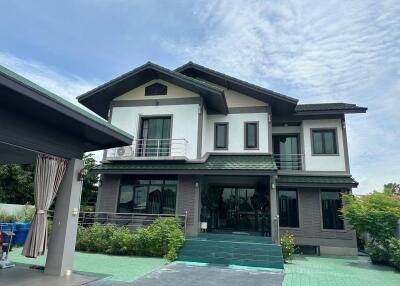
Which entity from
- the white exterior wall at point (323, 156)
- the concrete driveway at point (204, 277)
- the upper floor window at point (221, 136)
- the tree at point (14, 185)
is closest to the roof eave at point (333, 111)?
the white exterior wall at point (323, 156)

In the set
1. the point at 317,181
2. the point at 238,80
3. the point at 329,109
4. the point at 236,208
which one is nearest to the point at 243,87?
the point at 238,80

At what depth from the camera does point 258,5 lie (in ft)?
32.4

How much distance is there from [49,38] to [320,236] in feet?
50.5

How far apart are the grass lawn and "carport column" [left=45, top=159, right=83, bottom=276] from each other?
88 cm

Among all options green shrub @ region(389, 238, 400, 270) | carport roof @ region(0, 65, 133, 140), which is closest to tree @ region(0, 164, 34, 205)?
carport roof @ region(0, 65, 133, 140)

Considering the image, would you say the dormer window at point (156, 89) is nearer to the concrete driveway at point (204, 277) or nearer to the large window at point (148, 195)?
the large window at point (148, 195)

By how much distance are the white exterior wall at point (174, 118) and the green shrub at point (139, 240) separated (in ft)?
12.9

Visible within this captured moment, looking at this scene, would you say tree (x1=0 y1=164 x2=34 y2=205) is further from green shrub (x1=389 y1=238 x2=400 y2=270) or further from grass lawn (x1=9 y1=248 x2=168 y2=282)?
green shrub (x1=389 y1=238 x2=400 y2=270)

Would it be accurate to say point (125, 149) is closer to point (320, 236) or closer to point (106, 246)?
point (106, 246)

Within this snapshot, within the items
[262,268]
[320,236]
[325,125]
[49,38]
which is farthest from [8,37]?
[320,236]

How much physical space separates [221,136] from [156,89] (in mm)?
4216

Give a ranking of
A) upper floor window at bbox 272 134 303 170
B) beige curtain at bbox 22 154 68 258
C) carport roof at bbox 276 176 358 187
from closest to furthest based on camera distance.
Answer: beige curtain at bbox 22 154 68 258 → carport roof at bbox 276 176 358 187 → upper floor window at bbox 272 134 303 170

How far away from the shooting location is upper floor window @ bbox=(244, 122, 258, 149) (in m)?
15.1

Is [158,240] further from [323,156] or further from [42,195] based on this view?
[323,156]
